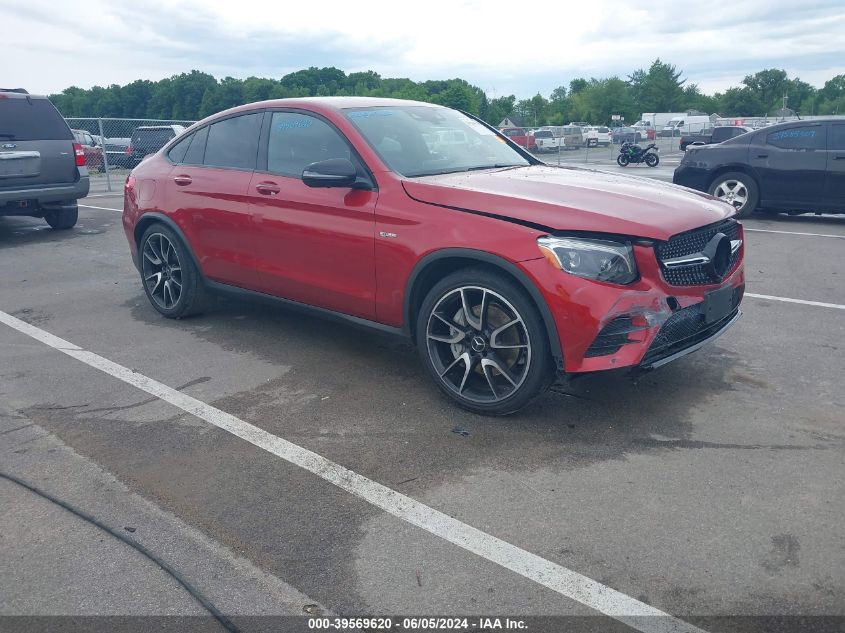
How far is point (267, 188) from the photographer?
5.22 metres

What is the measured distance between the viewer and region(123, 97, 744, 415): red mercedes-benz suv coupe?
3820 mm

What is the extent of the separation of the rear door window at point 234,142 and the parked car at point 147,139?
60.9 ft

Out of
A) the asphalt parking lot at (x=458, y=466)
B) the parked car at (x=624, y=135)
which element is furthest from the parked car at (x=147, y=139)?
the parked car at (x=624, y=135)

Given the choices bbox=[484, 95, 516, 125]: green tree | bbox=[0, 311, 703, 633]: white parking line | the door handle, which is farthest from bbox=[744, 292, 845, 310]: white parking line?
bbox=[484, 95, 516, 125]: green tree

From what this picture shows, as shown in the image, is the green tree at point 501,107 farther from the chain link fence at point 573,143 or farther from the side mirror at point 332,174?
the side mirror at point 332,174

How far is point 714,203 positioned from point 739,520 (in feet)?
7.06

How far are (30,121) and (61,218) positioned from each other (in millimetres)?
1801

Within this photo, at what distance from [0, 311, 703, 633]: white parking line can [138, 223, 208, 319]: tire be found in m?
1.41

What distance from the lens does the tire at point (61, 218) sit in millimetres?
11314

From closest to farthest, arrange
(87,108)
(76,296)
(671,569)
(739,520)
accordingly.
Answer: (671,569)
(739,520)
(76,296)
(87,108)

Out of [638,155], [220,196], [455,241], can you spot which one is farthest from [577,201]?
[638,155]

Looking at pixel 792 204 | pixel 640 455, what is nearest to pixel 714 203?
pixel 640 455

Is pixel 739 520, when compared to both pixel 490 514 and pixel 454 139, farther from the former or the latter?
pixel 454 139

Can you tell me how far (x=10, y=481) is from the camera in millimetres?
3578
